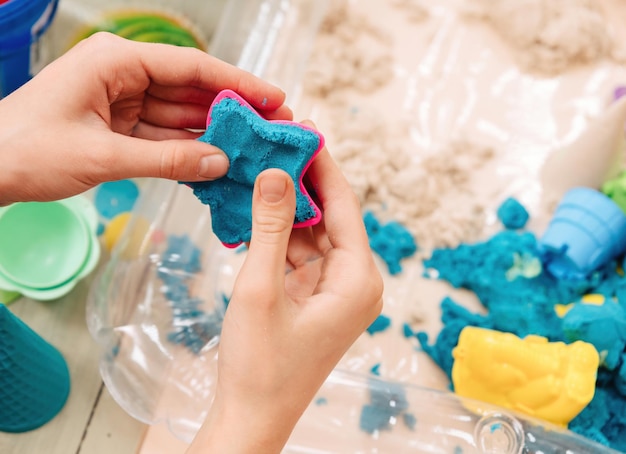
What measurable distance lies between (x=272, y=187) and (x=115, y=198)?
0.63m

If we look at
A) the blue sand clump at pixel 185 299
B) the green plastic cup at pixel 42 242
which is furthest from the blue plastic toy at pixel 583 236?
the green plastic cup at pixel 42 242

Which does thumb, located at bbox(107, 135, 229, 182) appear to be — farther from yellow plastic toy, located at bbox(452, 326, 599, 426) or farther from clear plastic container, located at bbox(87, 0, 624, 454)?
yellow plastic toy, located at bbox(452, 326, 599, 426)

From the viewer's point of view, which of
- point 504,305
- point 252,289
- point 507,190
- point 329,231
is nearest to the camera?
point 252,289

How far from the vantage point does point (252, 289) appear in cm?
58

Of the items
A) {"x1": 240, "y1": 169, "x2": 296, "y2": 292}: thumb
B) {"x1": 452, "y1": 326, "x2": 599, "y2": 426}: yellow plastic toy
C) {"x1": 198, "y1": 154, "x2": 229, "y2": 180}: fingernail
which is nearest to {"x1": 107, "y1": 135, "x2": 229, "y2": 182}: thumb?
{"x1": 198, "y1": 154, "x2": 229, "y2": 180}: fingernail

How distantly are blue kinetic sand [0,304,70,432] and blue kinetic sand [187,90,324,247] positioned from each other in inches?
12.5

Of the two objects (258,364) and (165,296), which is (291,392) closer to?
(258,364)

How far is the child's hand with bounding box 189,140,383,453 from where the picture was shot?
584 millimetres

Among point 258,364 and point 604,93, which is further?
point 604,93

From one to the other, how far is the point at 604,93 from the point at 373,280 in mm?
854

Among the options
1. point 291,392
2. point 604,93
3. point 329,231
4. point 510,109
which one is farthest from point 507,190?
point 291,392

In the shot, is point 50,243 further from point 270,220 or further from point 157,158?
point 270,220

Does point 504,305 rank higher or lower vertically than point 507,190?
lower

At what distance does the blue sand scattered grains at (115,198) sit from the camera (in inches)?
44.1
